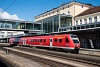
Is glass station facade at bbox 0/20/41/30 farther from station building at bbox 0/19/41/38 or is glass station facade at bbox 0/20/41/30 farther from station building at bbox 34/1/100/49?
station building at bbox 34/1/100/49

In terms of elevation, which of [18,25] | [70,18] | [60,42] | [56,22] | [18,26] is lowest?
[60,42]

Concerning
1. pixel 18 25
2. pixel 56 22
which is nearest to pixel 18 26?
pixel 18 25

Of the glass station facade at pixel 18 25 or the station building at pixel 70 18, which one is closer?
the station building at pixel 70 18

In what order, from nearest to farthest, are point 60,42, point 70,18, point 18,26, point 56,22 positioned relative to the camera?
point 60,42
point 56,22
point 70,18
point 18,26

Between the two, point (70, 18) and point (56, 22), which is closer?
point (56, 22)

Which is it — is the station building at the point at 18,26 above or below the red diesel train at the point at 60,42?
above

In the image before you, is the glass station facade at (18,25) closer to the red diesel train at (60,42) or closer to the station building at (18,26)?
the station building at (18,26)

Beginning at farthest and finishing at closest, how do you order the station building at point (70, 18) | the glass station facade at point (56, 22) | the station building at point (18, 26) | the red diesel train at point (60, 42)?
the station building at point (18, 26) → the glass station facade at point (56, 22) → the station building at point (70, 18) → the red diesel train at point (60, 42)

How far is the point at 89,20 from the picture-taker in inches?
1885

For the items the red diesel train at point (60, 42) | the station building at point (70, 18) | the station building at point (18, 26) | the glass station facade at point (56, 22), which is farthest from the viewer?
the station building at point (18, 26)

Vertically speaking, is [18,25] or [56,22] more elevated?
[56,22]

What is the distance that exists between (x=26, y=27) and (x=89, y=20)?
24378 mm

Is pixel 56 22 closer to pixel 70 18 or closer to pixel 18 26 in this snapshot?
pixel 70 18

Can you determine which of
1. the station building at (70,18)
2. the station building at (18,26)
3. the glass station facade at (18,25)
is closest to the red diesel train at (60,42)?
the station building at (70,18)
